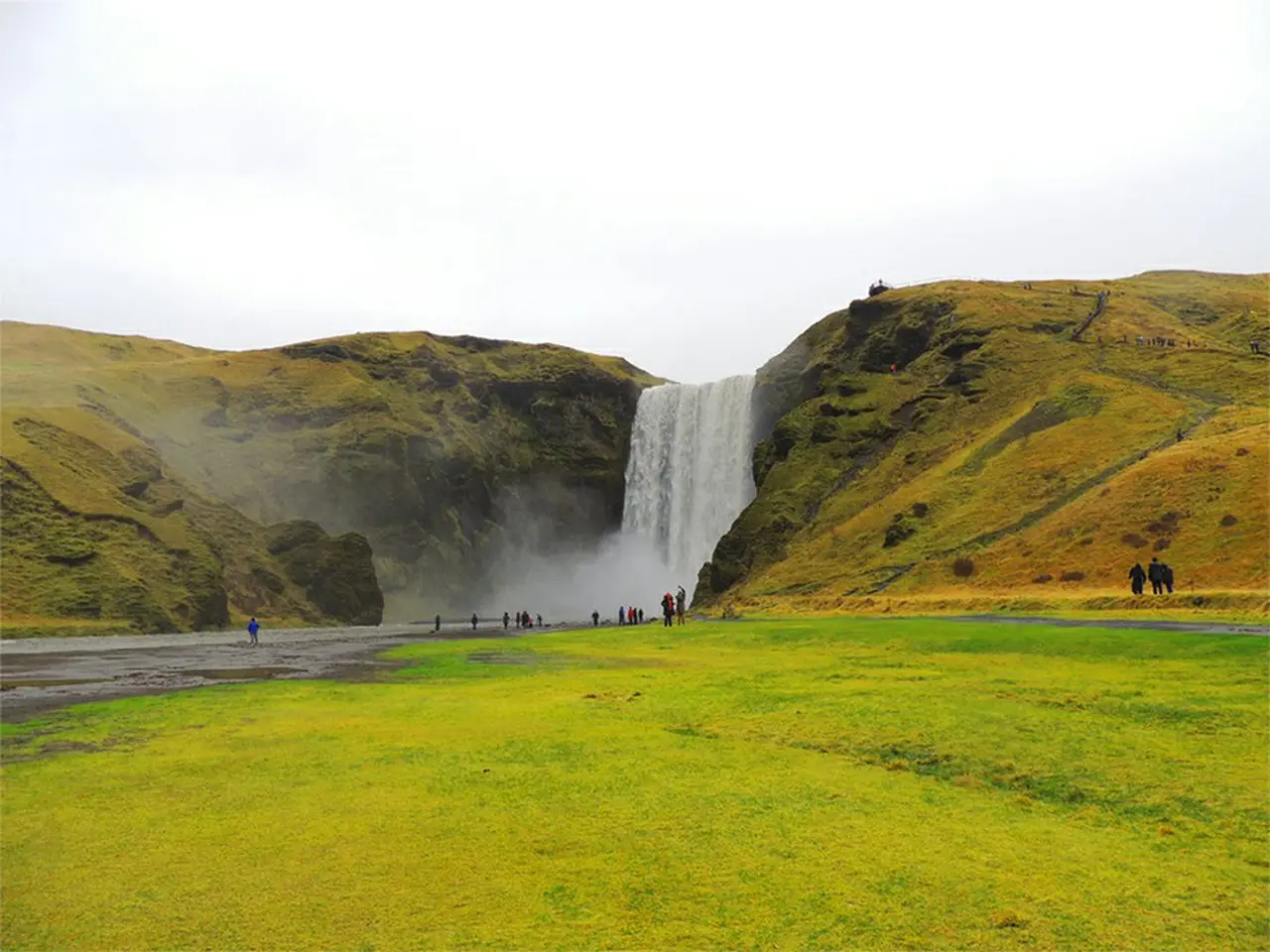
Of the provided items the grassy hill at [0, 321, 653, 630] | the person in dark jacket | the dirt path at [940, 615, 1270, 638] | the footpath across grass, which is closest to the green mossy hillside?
the grassy hill at [0, 321, 653, 630]

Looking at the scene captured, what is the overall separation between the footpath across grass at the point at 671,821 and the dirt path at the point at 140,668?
5.40 meters

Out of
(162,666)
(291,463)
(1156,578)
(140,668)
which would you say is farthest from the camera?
(291,463)

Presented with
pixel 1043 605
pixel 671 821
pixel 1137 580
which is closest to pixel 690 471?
pixel 1043 605

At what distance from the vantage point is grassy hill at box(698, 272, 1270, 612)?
40.5m

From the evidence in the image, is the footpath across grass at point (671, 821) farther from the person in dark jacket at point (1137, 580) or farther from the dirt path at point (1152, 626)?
the person in dark jacket at point (1137, 580)

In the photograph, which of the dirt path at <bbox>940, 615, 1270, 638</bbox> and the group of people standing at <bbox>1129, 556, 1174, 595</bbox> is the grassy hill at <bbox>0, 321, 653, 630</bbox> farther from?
the group of people standing at <bbox>1129, 556, 1174, 595</bbox>

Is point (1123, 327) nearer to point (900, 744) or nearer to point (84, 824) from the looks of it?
point (900, 744)

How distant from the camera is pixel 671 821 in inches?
306

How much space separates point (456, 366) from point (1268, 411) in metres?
91.6

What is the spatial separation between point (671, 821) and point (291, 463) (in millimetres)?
96913

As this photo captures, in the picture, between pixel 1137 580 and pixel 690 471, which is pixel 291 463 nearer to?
pixel 690 471

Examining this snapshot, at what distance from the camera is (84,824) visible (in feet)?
26.6

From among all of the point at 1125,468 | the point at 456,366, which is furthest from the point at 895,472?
the point at 456,366

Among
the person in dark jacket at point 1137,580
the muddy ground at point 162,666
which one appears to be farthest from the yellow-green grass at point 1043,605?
the muddy ground at point 162,666
